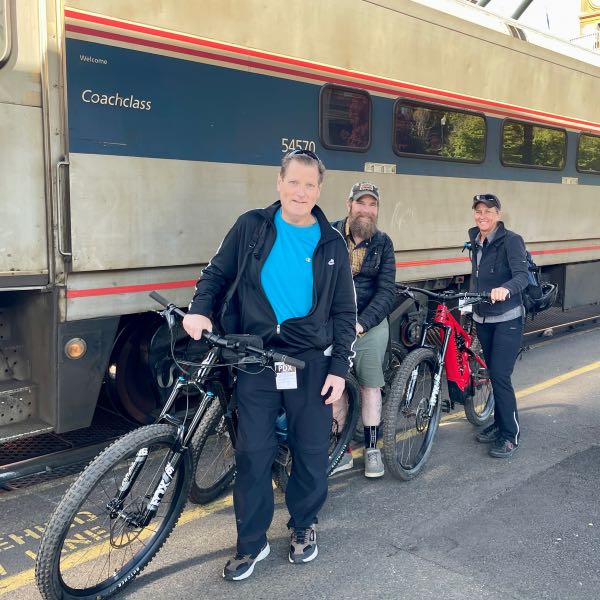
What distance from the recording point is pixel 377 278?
13.4 feet

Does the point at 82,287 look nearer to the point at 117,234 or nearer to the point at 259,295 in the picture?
the point at 117,234

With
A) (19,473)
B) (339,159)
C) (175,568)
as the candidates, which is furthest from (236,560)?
(339,159)

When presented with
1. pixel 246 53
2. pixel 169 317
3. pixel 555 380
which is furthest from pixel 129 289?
pixel 555 380

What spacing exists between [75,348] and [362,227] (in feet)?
5.89

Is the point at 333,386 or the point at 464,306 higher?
the point at 464,306

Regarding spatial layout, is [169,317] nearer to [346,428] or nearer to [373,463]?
[346,428]

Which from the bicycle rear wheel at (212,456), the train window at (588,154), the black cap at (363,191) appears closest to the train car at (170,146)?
the bicycle rear wheel at (212,456)

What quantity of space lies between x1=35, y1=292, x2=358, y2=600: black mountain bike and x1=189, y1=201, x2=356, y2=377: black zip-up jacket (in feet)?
0.54

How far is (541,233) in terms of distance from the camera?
24.5ft

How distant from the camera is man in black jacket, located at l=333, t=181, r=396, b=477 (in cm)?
397

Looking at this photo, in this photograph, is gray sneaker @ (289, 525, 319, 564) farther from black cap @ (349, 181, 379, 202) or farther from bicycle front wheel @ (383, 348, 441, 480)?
black cap @ (349, 181, 379, 202)

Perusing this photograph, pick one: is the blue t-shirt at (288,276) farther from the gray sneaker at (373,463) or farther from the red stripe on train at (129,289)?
the gray sneaker at (373,463)

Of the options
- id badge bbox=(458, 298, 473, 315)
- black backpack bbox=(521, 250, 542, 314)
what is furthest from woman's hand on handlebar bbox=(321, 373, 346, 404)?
black backpack bbox=(521, 250, 542, 314)

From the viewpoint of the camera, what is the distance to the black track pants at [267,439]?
3051 mm
